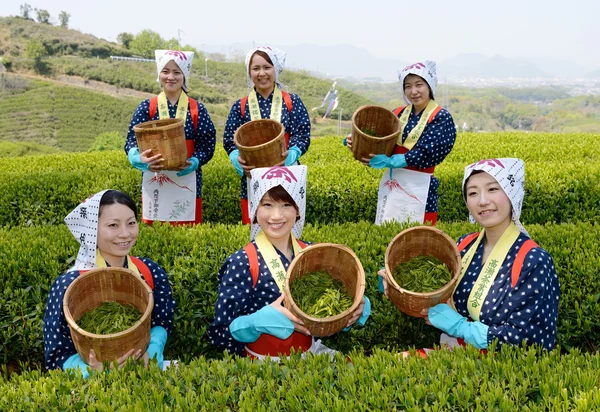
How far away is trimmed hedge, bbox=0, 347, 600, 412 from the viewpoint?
2262 mm

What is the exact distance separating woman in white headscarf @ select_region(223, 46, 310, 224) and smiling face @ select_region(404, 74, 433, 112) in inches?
34.2

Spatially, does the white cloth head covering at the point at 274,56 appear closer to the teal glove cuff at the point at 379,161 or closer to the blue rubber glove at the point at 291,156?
the blue rubber glove at the point at 291,156

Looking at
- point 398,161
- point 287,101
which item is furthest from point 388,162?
point 287,101

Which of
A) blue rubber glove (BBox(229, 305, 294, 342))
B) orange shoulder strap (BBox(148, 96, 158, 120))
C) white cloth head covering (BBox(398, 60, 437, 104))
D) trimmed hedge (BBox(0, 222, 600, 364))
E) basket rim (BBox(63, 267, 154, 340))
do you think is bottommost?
trimmed hedge (BBox(0, 222, 600, 364))

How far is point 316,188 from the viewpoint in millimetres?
6602

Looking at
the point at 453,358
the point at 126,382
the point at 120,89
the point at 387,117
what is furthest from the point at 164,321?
the point at 120,89

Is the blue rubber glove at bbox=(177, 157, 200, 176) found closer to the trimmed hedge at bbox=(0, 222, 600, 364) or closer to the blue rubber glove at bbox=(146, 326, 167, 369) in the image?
the trimmed hedge at bbox=(0, 222, 600, 364)

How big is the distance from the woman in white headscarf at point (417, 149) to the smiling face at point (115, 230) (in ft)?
7.15

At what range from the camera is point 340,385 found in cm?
242

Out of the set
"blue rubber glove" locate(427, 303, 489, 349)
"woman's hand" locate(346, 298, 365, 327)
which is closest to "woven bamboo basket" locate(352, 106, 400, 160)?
"blue rubber glove" locate(427, 303, 489, 349)

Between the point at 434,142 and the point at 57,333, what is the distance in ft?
10.4

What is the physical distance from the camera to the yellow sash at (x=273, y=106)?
479 centimetres

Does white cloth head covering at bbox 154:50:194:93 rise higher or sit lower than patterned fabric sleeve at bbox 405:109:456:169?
higher

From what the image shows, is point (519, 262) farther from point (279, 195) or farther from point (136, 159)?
point (136, 159)
